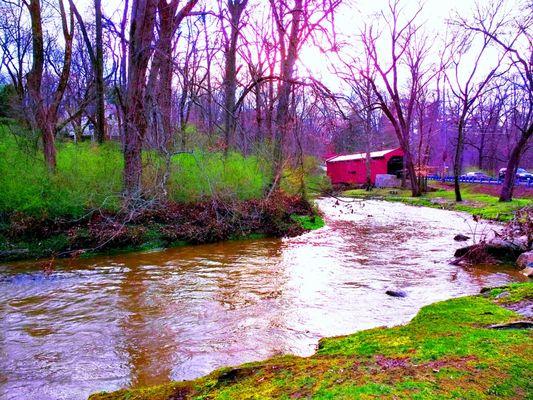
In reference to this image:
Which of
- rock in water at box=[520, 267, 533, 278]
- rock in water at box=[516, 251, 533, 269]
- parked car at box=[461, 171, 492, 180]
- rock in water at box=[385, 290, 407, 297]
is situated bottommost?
rock in water at box=[385, 290, 407, 297]

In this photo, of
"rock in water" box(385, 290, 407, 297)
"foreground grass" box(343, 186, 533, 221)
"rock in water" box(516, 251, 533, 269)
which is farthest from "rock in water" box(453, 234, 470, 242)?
"rock in water" box(385, 290, 407, 297)

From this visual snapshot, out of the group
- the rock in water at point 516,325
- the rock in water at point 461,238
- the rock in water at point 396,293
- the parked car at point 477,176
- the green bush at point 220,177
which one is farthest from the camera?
the parked car at point 477,176

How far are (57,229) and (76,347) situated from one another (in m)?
7.83

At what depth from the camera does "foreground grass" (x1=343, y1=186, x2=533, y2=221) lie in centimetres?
2047

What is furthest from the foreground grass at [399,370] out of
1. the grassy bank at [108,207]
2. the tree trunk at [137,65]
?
the tree trunk at [137,65]

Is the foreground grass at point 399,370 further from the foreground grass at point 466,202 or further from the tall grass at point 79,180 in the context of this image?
the foreground grass at point 466,202

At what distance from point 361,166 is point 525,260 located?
118 ft

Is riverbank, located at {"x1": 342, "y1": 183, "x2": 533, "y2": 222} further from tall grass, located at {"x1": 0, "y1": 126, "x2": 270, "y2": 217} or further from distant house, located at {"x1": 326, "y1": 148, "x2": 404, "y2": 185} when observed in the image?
tall grass, located at {"x1": 0, "y1": 126, "x2": 270, "y2": 217}

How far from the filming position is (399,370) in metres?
3.77

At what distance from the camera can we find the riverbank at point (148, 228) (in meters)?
12.3

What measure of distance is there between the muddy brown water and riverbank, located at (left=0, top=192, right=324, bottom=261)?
748 millimetres

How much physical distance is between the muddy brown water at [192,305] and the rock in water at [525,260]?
622 millimetres

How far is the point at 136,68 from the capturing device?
429 inches

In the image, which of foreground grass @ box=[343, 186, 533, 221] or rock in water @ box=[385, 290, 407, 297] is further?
foreground grass @ box=[343, 186, 533, 221]
